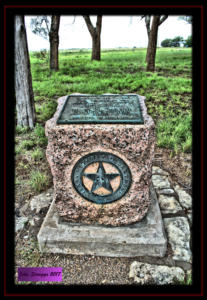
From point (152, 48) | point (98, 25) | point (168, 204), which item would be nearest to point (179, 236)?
point (168, 204)

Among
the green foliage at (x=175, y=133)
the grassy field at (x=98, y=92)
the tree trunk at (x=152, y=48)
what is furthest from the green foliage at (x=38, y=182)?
the tree trunk at (x=152, y=48)

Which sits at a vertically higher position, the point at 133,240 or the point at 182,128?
the point at 182,128

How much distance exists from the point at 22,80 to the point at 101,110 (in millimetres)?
2242

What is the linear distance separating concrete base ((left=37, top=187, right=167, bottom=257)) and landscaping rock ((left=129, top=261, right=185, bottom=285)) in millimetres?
119

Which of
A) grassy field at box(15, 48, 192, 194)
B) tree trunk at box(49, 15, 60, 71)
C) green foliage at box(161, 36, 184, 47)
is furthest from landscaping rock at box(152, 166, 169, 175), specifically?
green foliage at box(161, 36, 184, 47)

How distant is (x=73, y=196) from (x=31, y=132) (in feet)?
7.37

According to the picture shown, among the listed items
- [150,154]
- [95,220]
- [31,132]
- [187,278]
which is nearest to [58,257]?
[95,220]

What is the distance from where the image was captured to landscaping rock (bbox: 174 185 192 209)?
2667 millimetres

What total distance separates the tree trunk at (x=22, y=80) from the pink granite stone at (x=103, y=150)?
1.94 meters

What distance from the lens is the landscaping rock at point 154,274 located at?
193 centimetres

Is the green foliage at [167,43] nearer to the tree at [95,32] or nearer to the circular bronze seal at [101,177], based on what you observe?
the tree at [95,32]

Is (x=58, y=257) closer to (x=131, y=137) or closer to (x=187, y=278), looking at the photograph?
(x=187, y=278)

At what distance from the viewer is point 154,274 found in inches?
77.5

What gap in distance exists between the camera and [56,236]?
216 cm
